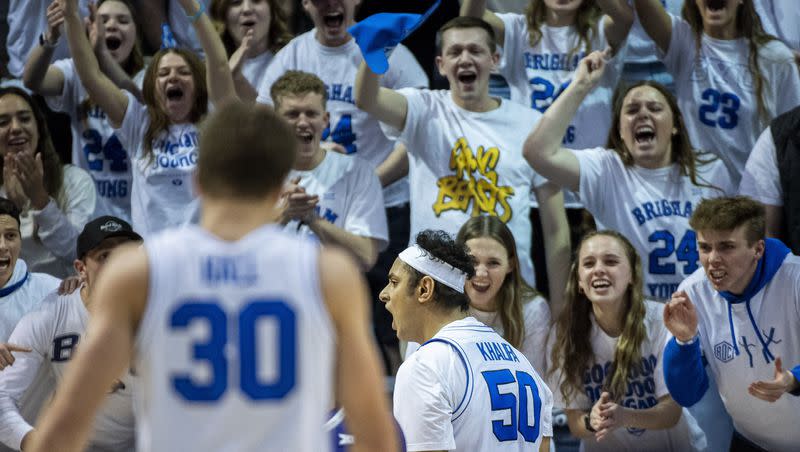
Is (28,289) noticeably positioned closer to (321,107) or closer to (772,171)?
(321,107)

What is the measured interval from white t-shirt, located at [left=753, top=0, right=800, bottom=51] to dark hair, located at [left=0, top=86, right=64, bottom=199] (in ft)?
13.3

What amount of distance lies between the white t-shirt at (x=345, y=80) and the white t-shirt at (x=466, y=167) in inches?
17.9

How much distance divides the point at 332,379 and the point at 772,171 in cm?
413

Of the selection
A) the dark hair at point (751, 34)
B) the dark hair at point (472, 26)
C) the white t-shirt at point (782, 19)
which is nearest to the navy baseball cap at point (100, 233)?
the dark hair at point (472, 26)

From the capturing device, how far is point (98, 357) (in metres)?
2.25

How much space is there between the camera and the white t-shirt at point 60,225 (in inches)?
257

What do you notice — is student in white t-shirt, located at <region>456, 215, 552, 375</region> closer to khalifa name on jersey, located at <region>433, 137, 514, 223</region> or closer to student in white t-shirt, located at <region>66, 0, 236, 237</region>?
khalifa name on jersey, located at <region>433, 137, 514, 223</region>

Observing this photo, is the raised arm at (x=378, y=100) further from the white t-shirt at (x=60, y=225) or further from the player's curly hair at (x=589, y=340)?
the white t-shirt at (x=60, y=225)

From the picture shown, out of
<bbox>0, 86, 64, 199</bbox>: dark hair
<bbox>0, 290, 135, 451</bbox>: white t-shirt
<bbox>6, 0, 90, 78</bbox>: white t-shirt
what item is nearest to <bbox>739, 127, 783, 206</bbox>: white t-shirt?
<bbox>0, 290, 135, 451</bbox>: white t-shirt

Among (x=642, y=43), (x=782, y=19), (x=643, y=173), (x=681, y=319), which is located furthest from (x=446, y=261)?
(x=782, y=19)

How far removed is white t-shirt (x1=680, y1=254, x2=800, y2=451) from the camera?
5.42m

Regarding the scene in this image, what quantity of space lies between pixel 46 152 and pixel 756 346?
3949 mm

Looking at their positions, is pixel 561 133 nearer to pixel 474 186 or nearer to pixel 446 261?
pixel 474 186

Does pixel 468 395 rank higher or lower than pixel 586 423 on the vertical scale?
higher
